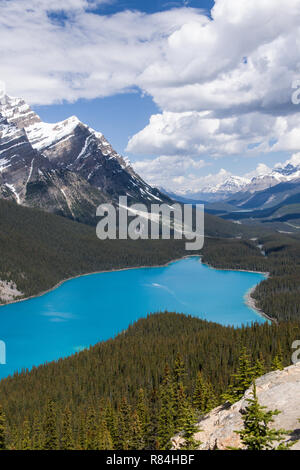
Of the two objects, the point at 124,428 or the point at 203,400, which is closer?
the point at 124,428

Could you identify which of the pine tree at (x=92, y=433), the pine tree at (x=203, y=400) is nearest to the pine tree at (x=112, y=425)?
the pine tree at (x=92, y=433)

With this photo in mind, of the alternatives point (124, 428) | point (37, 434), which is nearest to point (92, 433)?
point (124, 428)

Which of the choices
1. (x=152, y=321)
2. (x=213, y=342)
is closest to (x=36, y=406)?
(x=213, y=342)

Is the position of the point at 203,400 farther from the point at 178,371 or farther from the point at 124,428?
the point at 178,371

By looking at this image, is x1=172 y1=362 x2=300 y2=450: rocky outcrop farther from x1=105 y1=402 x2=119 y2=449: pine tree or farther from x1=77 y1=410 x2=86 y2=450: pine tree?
x1=105 y1=402 x2=119 y2=449: pine tree
